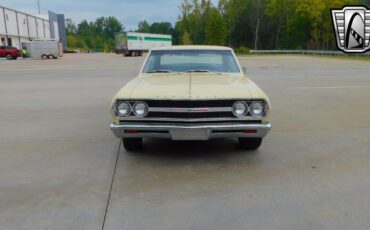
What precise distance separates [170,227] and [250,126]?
5.85ft

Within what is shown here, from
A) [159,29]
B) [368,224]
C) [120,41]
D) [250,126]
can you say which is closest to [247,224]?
[368,224]

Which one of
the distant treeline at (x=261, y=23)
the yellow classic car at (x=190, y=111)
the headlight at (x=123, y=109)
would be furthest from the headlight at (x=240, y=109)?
the distant treeline at (x=261, y=23)

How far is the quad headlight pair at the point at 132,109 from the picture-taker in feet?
13.8

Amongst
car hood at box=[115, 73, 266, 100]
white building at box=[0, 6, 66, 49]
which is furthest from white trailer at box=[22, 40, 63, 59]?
car hood at box=[115, 73, 266, 100]

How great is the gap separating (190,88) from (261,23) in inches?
3036

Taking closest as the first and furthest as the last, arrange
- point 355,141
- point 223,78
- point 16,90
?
point 223,78 → point 355,141 → point 16,90

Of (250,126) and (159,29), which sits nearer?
(250,126)

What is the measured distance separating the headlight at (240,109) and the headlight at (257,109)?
86 millimetres

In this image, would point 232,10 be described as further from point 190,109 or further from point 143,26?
point 190,109

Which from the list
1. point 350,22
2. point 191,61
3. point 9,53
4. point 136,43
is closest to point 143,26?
point 136,43

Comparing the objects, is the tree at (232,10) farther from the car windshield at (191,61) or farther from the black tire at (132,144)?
the black tire at (132,144)

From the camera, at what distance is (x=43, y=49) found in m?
42.3

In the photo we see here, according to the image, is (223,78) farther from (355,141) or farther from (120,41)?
(120,41)

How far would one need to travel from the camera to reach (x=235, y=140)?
5.50 m
